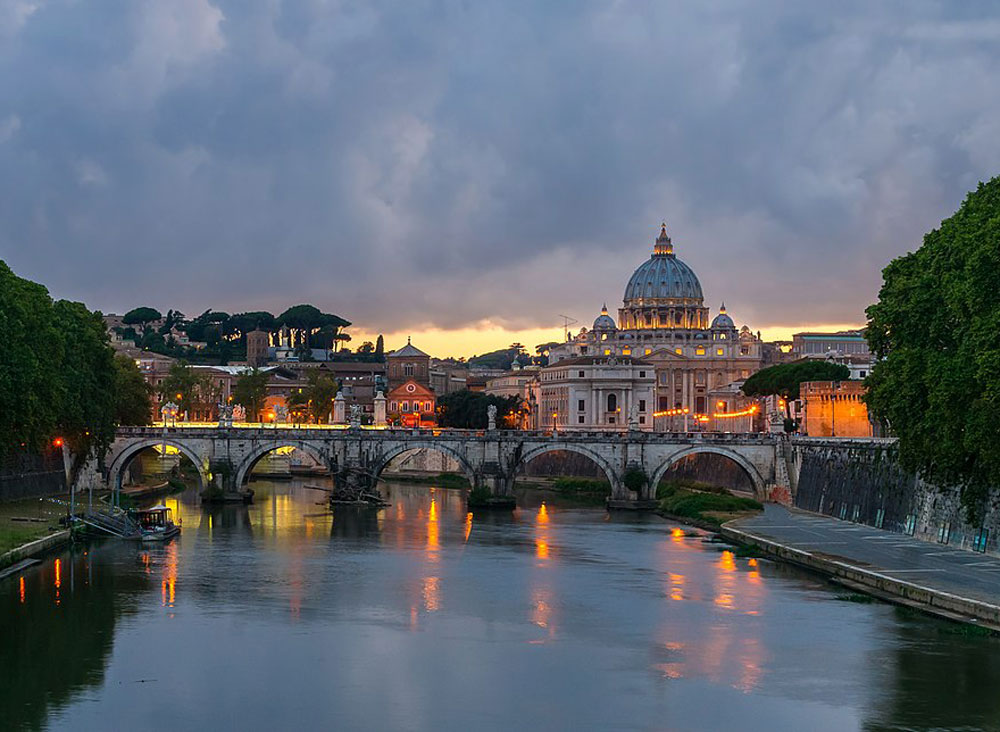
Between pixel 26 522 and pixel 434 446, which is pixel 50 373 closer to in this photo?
pixel 26 522

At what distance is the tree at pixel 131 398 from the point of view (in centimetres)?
10212

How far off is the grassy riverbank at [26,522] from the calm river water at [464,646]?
1.89 metres

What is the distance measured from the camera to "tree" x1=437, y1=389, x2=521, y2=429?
15625 centimetres

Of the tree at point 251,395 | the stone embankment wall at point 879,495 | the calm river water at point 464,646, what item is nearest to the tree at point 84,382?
the calm river water at point 464,646

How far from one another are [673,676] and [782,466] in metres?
52.9

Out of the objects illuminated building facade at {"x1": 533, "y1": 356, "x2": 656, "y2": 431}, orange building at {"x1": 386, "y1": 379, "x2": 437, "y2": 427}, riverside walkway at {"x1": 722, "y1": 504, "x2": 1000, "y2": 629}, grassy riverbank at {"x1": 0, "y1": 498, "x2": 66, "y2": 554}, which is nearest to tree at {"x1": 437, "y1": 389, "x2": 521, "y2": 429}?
illuminated building facade at {"x1": 533, "y1": 356, "x2": 656, "y2": 431}

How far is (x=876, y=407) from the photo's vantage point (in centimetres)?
5866

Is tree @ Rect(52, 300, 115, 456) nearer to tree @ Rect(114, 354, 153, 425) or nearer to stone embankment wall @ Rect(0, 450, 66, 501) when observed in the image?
stone embankment wall @ Rect(0, 450, 66, 501)

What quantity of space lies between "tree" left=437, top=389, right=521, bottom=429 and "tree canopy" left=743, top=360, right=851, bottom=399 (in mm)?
30322

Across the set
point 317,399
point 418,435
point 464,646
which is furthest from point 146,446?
point 317,399

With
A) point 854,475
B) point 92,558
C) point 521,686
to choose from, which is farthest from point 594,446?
point 521,686

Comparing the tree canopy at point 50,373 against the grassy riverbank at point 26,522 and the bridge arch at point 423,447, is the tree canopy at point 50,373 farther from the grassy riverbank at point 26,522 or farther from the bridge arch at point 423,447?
the bridge arch at point 423,447

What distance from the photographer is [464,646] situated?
43.2 meters

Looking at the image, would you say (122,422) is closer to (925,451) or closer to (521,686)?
(925,451)
